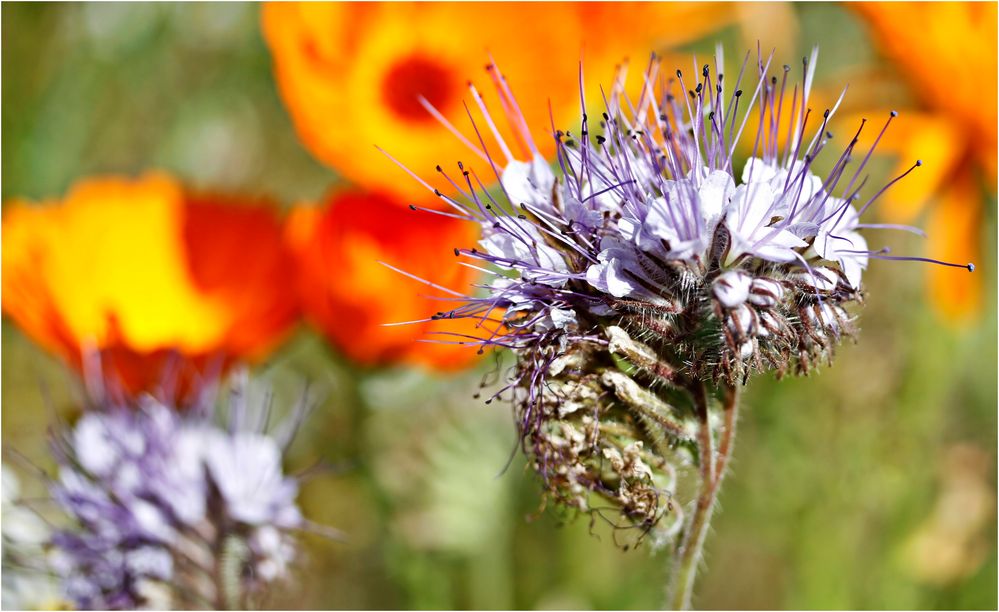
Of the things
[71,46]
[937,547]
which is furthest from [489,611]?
[71,46]

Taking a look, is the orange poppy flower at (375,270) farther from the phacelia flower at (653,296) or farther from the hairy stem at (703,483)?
the hairy stem at (703,483)

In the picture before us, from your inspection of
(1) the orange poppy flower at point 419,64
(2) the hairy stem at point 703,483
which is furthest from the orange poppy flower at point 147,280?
(2) the hairy stem at point 703,483

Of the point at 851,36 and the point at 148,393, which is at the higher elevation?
the point at 851,36

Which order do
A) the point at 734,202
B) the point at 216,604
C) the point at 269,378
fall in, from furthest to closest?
the point at 269,378 < the point at 216,604 < the point at 734,202

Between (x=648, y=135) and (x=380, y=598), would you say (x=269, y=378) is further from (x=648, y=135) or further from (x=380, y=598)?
(x=648, y=135)

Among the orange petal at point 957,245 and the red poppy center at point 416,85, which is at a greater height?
the red poppy center at point 416,85

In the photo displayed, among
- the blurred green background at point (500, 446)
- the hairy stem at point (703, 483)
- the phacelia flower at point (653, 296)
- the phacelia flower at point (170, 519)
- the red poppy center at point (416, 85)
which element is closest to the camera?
the phacelia flower at point (653, 296)

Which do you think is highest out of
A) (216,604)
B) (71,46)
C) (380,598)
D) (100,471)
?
(71,46)

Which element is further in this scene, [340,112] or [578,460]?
[340,112]

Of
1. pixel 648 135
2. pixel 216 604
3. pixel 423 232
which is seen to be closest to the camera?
pixel 648 135
